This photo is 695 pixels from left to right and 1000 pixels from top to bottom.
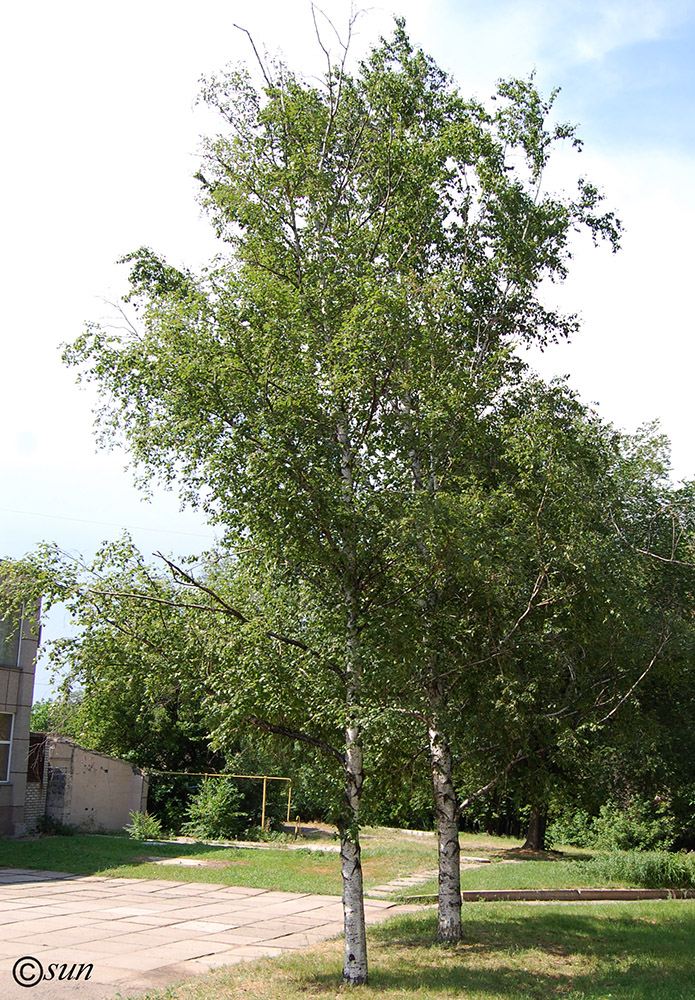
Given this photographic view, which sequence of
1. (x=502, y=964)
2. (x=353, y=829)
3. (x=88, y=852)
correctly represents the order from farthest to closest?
1. (x=88, y=852)
2. (x=502, y=964)
3. (x=353, y=829)

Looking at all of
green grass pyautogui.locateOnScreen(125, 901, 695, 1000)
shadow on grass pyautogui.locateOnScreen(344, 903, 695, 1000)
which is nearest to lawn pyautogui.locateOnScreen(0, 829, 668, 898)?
shadow on grass pyautogui.locateOnScreen(344, 903, 695, 1000)

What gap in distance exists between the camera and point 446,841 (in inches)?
431

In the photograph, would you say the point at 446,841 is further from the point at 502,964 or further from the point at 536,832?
the point at 536,832

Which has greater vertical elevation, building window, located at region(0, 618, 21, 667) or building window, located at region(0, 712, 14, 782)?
building window, located at region(0, 618, 21, 667)

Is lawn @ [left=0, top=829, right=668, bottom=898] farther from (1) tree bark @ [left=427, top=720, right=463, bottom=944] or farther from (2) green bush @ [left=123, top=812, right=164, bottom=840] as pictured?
(1) tree bark @ [left=427, top=720, right=463, bottom=944]

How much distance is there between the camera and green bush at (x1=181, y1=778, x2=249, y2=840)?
920 inches

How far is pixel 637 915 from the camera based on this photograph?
1305cm

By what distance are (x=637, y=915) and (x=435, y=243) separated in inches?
404

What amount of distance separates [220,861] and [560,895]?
25.1 feet

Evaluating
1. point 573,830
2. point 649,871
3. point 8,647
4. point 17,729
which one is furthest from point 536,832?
point 8,647

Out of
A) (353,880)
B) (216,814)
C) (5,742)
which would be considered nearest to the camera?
(353,880)

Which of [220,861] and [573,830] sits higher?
[573,830]

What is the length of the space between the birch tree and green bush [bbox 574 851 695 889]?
6977 mm

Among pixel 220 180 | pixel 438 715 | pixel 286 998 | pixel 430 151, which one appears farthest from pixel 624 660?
pixel 220 180
